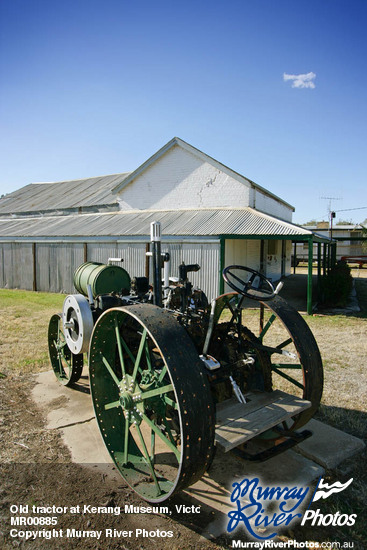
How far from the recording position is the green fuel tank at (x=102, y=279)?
4.74 metres

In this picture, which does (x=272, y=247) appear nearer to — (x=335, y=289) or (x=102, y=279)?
(x=335, y=289)

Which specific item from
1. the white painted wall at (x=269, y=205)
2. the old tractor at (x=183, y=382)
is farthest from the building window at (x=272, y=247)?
the old tractor at (x=183, y=382)

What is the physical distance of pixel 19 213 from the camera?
71.4 ft

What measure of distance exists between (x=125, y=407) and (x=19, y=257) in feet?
53.8

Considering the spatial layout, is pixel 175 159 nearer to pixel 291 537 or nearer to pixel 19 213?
pixel 19 213

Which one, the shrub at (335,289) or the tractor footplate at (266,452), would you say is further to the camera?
the shrub at (335,289)

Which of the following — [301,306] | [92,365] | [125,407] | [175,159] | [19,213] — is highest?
[175,159]

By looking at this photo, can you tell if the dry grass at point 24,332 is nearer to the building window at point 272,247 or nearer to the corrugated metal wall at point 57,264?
the corrugated metal wall at point 57,264

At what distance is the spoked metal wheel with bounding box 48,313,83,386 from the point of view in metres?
4.75

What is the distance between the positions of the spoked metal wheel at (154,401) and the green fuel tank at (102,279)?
123cm

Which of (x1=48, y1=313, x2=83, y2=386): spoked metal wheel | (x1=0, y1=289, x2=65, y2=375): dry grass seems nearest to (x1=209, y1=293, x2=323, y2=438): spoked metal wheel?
(x1=48, y1=313, x2=83, y2=386): spoked metal wheel

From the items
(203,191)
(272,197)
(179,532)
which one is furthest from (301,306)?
(179,532)

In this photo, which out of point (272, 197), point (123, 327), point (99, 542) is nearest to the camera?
point (99, 542)

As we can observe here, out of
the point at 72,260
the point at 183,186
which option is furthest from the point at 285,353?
the point at 72,260
